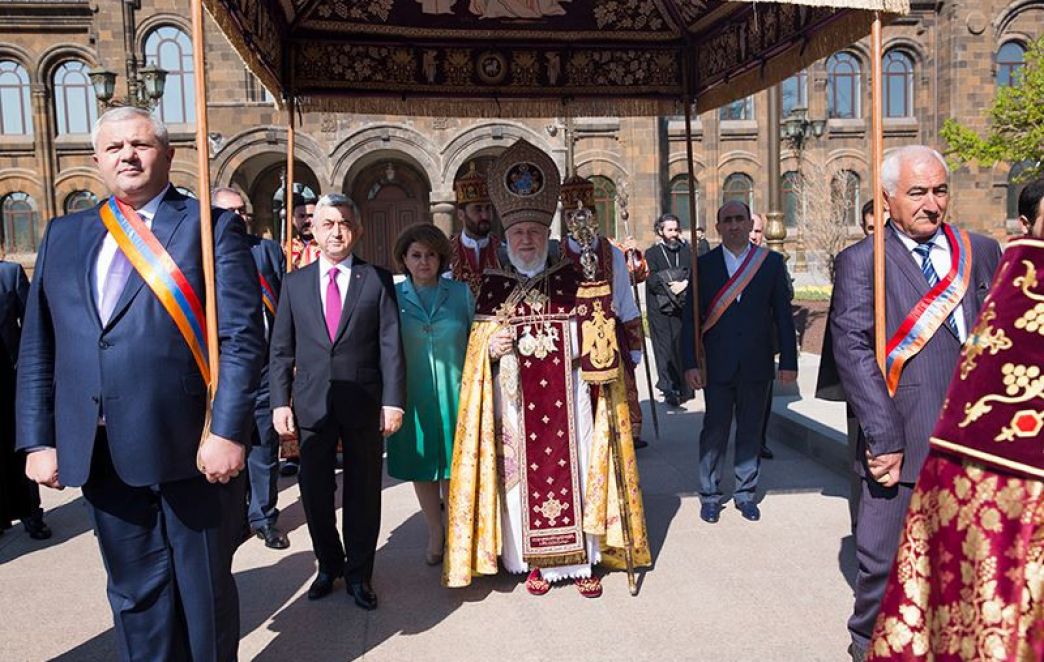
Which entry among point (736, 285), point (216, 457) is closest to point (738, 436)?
point (736, 285)

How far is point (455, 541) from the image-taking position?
4.16 metres

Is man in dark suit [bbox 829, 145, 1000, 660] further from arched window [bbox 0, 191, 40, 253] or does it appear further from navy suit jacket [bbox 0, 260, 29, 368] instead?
arched window [bbox 0, 191, 40, 253]

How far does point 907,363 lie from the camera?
3.06m

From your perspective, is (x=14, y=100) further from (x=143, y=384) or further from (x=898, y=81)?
(x=898, y=81)

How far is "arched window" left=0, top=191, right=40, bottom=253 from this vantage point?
25.1m

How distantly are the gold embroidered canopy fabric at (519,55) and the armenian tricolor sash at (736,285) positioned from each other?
1141 mm

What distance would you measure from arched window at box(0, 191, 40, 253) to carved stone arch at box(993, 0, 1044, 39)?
32175mm

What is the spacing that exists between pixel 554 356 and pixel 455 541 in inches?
43.1

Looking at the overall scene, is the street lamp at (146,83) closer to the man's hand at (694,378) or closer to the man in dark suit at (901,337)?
the man's hand at (694,378)

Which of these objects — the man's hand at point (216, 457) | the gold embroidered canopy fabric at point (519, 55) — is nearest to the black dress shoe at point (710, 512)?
the gold embroidered canopy fabric at point (519, 55)

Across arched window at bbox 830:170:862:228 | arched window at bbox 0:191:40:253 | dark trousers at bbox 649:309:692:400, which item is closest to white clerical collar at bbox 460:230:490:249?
dark trousers at bbox 649:309:692:400

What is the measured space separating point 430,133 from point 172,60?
8.80 metres

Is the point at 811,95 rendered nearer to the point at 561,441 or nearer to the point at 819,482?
the point at 819,482

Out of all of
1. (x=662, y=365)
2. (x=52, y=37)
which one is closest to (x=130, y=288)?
(x=662, y=365)
